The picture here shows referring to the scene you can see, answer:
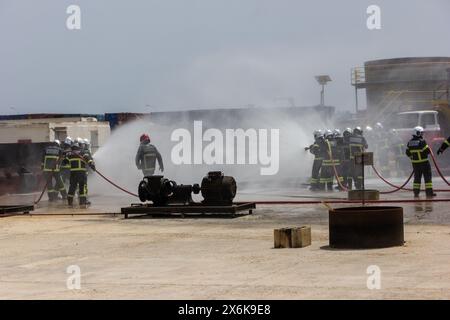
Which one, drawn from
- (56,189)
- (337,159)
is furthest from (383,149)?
(56,189)

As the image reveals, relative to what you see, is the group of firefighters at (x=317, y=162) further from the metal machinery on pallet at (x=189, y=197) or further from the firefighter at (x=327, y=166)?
the metal machinery on pallet at (x=189, y=197)

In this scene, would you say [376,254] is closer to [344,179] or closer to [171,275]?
[171,275]

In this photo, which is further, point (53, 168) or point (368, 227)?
point (53, 168)

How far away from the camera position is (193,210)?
1725 cm

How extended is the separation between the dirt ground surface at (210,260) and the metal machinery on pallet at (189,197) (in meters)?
0.29

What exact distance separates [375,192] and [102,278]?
11335mm

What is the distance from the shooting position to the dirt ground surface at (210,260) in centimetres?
866

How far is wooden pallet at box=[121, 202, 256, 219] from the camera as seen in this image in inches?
668

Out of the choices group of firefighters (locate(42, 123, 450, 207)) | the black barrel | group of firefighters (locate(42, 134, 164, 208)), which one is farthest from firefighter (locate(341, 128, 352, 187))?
the black barrel

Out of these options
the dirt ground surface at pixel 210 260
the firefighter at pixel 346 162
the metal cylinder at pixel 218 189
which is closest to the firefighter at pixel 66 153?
the dirt ground surface at pixel 210 260

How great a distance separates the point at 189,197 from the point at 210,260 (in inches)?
261

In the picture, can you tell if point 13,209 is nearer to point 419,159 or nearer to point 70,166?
point 70,166

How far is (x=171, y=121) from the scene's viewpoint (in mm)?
43812
